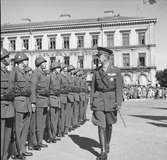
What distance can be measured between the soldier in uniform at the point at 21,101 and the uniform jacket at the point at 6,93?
0.45 m

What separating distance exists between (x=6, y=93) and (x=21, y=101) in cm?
84

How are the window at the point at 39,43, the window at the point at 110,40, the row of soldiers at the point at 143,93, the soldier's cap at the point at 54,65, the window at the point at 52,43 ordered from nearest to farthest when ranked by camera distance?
the soldier's cap at the point at 54,65 < the row of soldiers at the point at 143,93 < the window at the point at 110,40 < the window at the point at 52,43 < the window at the point at 39,43

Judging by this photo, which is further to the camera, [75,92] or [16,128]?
[75,92]

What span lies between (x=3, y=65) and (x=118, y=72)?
2239 millimetres

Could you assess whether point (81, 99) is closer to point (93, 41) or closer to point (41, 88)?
point (41, 88)

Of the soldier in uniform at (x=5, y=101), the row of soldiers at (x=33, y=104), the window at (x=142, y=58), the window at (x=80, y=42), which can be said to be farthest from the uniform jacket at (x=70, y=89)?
the window at (x=80, y=42)

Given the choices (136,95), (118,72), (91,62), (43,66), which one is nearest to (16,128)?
(43,66)

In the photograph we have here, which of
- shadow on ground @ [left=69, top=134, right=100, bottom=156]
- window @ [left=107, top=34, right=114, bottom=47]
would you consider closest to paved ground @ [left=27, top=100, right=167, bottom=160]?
shadow on ground @ [left=69, top=134, right=100, bottom=156]

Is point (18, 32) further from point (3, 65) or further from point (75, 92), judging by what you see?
point (3, 65)

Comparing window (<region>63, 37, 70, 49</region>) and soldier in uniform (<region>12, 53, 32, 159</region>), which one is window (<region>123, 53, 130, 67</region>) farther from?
soldier in uniform (<region>12, 53, 32, 159</region>)

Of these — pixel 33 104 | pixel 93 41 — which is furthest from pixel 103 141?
pixel 93 41

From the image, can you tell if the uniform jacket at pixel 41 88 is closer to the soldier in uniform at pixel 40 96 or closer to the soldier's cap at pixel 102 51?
the soldier in uniform at pixel 40 96

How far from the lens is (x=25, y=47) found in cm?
5388

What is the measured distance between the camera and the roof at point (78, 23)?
4919 cm
